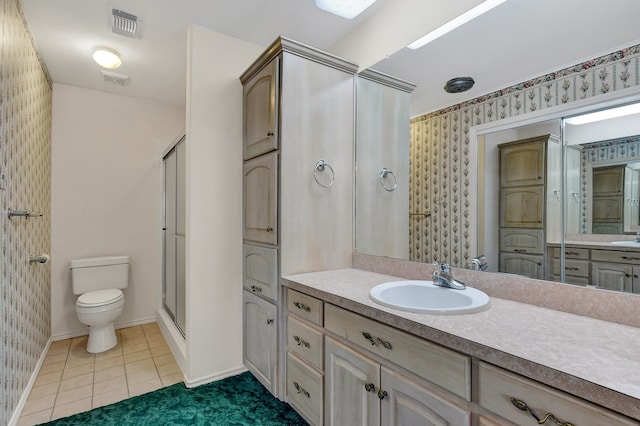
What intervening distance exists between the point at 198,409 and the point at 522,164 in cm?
211

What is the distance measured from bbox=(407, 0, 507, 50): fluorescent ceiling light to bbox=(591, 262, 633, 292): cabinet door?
1.18 meters

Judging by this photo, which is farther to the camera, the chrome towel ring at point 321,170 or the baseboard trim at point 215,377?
the baseboard trim at point 215,377

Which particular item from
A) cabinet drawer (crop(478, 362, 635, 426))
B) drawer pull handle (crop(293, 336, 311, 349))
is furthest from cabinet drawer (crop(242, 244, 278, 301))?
cabinet drawer (crop(478, 362, 635, 426))

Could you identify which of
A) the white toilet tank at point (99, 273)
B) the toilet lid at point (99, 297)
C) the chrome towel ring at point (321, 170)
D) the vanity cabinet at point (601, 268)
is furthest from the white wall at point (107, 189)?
the vanity cabinet at point (601, 268)

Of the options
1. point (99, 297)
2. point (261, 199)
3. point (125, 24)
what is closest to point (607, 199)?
point (261, 199)

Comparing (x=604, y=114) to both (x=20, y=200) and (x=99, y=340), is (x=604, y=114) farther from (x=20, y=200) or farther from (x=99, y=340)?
(x=99, y=340)

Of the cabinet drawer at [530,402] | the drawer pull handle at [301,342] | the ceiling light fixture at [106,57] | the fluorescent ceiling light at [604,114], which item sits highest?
the ceiling light fixture at [106,57]

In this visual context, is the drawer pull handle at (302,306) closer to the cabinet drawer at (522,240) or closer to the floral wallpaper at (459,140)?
the floral wallpaper at (459,140)

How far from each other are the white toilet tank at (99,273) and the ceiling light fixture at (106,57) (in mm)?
1712

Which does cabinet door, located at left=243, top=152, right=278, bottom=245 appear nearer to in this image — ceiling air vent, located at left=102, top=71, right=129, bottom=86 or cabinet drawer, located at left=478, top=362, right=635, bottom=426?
cabinet drawer, located at left=478, top=362, right=635, bottom=426

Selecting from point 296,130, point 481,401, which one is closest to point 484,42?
point 296,130

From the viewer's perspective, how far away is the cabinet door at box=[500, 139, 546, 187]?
1.28 m

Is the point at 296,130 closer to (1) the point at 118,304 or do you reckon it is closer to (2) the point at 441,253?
(2) the point at 441,253

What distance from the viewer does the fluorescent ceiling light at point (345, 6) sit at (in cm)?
188
